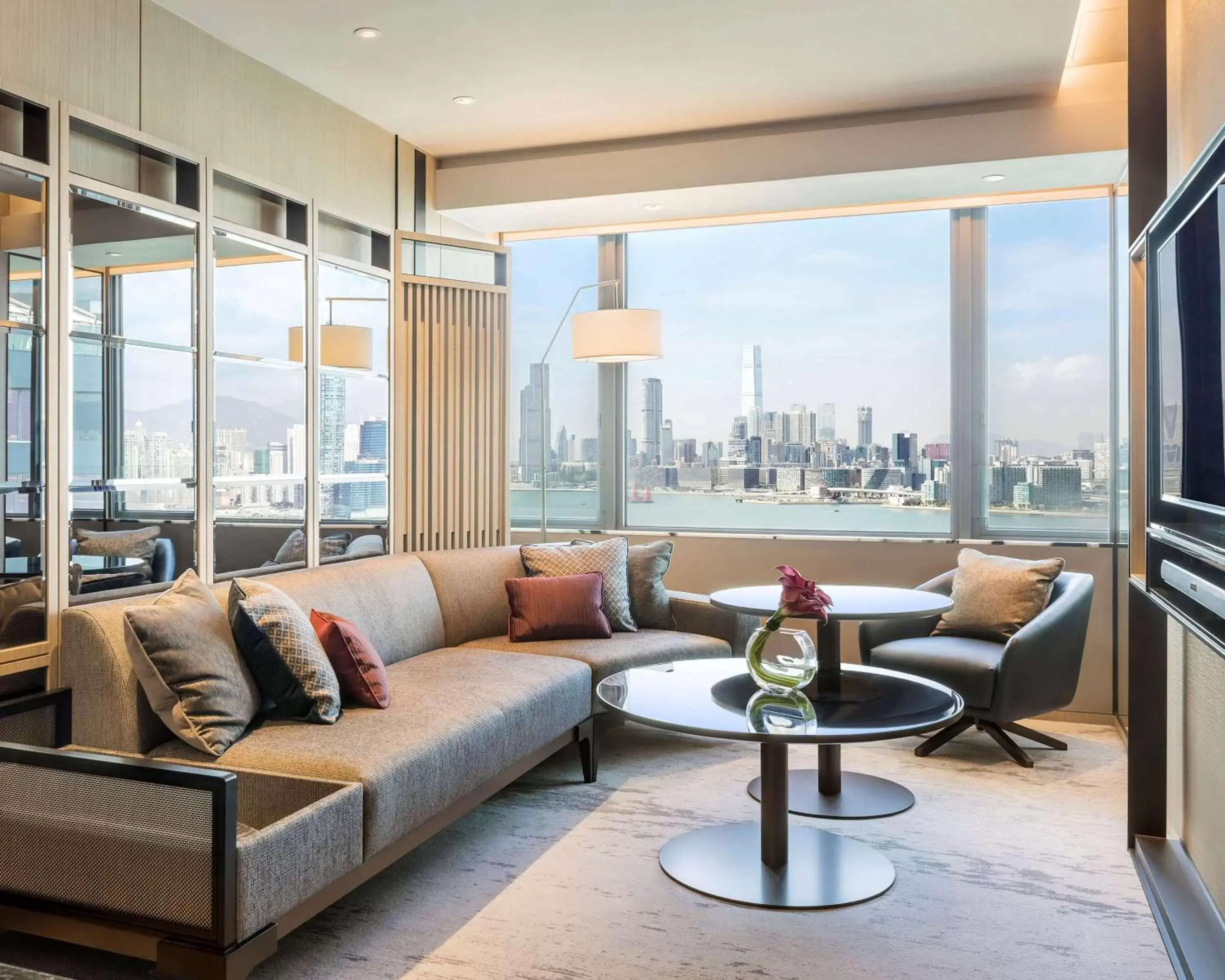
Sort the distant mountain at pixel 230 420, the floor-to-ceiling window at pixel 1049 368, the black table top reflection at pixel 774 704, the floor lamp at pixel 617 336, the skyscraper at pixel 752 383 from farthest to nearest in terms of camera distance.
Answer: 1. the skyscraper at pixel 752 383
2. the floor-to-ceiling window at pixel 1049 368
3. the floor lamp at pixel 617 336
4. the distant mountain at pixel 230 420
5. the black table top reflection at pixel 774 704

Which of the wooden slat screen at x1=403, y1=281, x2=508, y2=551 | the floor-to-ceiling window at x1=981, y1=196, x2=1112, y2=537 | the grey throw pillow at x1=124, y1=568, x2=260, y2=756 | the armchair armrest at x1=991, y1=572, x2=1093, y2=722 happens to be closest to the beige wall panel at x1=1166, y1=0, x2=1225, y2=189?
the armchair armrest at x1=991, y1=572, x2=1093, y2=722

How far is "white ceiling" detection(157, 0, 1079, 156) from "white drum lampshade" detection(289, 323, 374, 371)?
0.98 meters

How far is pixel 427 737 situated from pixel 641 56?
265 centimetres

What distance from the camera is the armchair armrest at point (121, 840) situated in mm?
1979

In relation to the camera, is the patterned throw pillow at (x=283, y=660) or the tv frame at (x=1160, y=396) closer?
the tv frame at (x=1160, y=396)

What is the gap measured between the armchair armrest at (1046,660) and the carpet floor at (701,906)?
1.01ft

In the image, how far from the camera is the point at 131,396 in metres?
3.16

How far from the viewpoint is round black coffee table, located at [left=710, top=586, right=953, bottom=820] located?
3.30 metres

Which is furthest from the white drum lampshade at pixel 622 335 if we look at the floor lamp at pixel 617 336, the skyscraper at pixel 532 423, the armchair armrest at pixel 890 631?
the armchair armrest at pixel 890 631

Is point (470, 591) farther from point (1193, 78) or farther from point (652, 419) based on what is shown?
point (1193, 78)

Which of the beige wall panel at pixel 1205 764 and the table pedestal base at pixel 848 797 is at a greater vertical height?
the beige wall panel at pixel 1205 764

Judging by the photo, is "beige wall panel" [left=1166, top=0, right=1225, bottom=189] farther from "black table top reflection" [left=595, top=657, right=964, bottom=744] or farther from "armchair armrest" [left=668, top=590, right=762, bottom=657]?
"armchair armrest" [left=668, top=590, right=762, bottom=657]

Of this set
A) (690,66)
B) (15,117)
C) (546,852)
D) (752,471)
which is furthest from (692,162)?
(546,852)

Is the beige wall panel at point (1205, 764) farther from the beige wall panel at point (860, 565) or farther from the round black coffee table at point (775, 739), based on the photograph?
the beige wall panel at point (860, 565)
